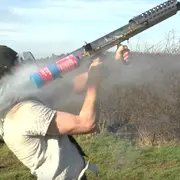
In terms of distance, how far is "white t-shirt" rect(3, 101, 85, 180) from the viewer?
2.71 m

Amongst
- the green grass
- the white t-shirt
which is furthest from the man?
the green grass

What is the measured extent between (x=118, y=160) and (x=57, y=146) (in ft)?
15.4

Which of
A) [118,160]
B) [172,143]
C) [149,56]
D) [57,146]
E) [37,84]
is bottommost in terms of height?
[172,143]

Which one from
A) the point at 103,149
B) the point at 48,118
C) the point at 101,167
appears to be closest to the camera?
the point at 48,118

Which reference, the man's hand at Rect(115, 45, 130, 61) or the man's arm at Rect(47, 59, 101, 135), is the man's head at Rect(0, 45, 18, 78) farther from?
the man's hand at Rect(115, 45, 130, 61)

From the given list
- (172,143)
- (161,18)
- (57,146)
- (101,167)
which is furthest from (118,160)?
(57,146)

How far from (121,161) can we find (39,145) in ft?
15.3

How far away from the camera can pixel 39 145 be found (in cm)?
284

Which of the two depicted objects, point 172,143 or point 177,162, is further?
point 172,143

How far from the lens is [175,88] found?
834 cm

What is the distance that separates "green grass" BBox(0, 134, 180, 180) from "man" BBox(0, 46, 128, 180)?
12.2 ft

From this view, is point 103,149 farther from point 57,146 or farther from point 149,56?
point 57,146

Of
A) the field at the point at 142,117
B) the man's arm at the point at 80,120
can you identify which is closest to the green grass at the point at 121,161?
the field at the point at 142,117

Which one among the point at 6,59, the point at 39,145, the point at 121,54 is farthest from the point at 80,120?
the point at 121,54
